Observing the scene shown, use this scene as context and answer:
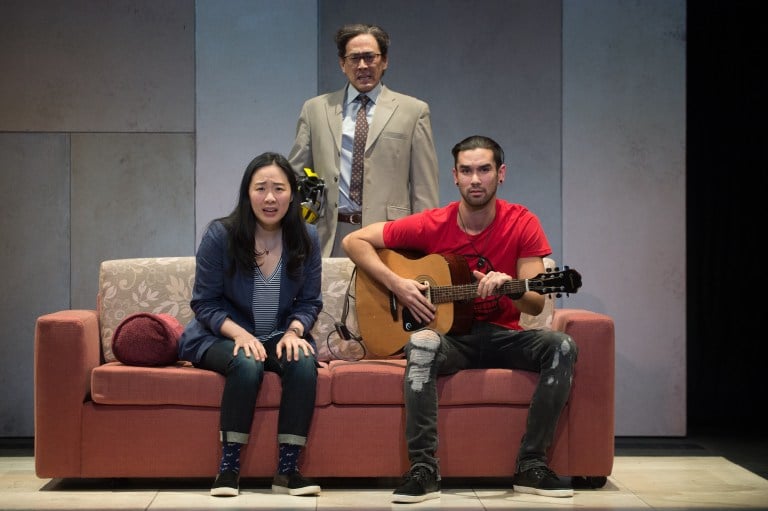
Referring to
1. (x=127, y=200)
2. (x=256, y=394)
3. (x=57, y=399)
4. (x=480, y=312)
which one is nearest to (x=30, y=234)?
Result: (x=127, y=200)

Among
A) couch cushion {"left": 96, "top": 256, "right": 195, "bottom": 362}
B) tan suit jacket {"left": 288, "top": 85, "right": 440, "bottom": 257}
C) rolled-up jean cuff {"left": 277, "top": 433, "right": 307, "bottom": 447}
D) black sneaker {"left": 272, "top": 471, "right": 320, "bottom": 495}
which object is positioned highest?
tan suit jacket {"left": 288, "top": 85, "right": 440, "bottom": 257}

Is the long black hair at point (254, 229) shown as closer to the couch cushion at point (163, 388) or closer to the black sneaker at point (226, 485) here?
the couch cushion at point (163, 388)

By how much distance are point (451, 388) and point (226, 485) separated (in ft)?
2.82

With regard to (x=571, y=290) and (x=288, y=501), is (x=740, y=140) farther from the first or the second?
(x=288, y=501)

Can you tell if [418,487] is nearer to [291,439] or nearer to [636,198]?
[291,439]

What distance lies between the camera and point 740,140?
558 centimetres

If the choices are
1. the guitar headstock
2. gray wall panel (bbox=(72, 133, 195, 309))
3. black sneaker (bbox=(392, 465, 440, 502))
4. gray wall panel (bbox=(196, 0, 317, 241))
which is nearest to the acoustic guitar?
the guitar headstock

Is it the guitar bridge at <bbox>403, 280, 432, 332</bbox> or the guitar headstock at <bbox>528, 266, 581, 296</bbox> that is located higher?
the guitar headstock at <bbox>528, 266, 581, 296</bbox>

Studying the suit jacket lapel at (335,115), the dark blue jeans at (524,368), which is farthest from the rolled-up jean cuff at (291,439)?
the suit jacket lapel at (335,115)

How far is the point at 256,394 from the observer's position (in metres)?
3.75

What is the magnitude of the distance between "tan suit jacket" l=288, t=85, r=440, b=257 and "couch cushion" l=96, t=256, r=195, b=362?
2.10ft

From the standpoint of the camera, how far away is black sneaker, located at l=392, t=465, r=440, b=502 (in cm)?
360

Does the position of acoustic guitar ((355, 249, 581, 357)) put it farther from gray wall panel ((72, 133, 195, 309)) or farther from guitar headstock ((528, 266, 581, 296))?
gray wall panel ((72, 133, 195, 309))

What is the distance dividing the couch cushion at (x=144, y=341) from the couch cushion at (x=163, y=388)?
7 cm
